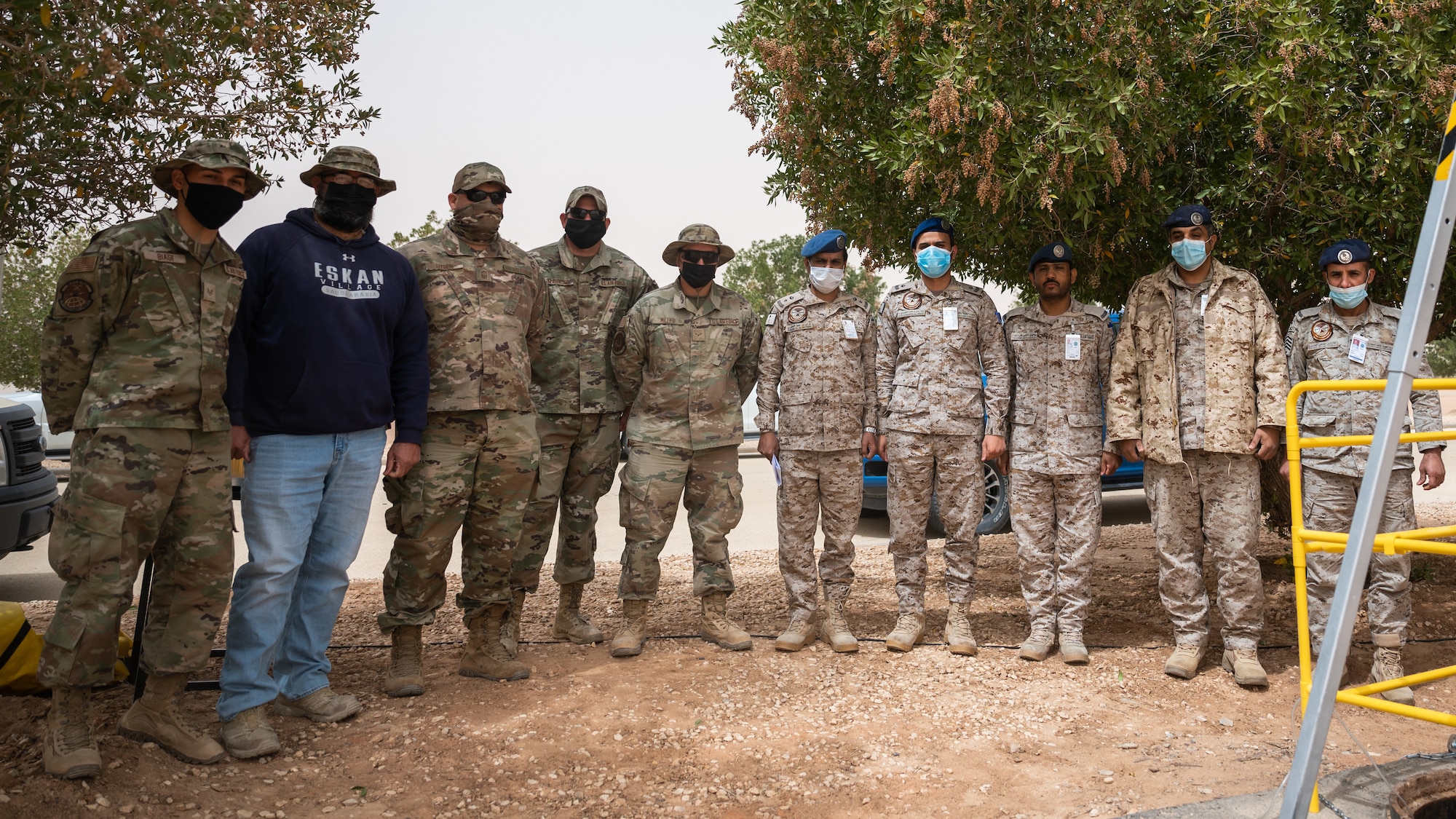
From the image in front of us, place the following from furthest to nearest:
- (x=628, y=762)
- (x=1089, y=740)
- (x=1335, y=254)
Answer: (x=1335, y=254)
(x=1089, y=740)
(x=628, y=762)

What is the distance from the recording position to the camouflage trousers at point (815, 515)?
5.14m

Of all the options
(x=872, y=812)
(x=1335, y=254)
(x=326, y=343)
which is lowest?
(x=872, y=812)

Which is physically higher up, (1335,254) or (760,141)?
(760,141)

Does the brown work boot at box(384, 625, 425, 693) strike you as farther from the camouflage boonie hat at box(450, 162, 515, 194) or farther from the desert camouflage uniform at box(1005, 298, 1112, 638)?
the desert camouflage uniform at box(1005, 298, 1112, 638)

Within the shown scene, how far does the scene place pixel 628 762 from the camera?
3711mm

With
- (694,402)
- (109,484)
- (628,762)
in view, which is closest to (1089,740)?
(628,762)

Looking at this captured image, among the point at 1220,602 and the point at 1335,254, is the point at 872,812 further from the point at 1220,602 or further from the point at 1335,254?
the point at 1335,254

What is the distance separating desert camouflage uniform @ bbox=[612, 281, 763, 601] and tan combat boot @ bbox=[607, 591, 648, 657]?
5 centimetres

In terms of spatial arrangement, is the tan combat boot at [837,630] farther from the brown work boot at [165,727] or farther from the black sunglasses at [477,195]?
the brown work boot at [165,727]

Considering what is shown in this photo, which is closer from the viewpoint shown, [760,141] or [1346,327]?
[1346,327]

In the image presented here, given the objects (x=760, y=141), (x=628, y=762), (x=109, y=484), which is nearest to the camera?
(x=109, y=484)

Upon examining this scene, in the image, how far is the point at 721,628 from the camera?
514 centimetres

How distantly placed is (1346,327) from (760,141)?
3423mm

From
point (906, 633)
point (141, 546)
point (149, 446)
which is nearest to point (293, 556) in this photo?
point (141, 546)
